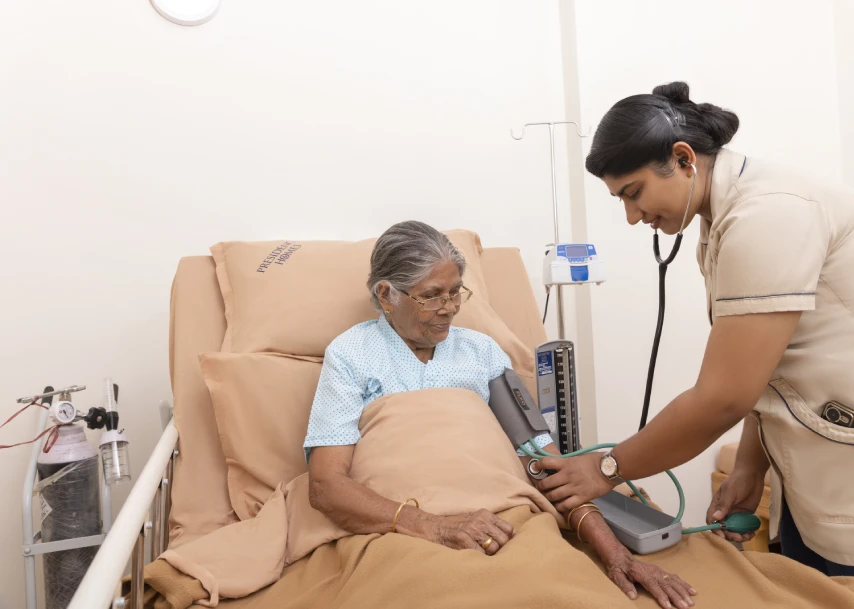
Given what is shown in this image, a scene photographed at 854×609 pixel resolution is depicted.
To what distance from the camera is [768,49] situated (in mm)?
2514

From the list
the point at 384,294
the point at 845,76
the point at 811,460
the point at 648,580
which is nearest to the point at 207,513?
the point at 384,294

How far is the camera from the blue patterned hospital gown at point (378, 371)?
4.47 feet

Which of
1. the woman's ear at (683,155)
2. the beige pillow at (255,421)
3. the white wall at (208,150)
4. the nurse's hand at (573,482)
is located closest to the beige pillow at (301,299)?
the beige pillow at (255,421)

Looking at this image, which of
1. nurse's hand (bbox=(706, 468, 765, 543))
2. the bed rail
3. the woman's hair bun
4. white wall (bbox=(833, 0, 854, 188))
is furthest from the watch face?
white wall (bbox=(833, 0, 854, 188))

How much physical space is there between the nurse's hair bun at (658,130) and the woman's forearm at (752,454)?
593mm

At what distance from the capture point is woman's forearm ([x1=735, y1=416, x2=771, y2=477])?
134 centimetres

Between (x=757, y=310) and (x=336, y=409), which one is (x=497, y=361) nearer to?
(x=336, y=409)

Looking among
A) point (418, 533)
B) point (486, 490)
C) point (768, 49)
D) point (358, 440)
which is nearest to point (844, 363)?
point (486, 490)

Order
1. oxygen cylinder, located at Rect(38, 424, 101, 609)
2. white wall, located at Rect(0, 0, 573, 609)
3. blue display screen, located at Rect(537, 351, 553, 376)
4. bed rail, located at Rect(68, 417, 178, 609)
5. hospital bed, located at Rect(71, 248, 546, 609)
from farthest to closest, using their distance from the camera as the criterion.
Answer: white wall, located at Rect(0, 0, 573, 609) < oxygen cylinder, located at Rect(38, 424, 101, 609) < blue display screen, located at Rect(537, 351, 553, 376) < hospital bed, located at Rect(71, 248, 546, 609) < bed rail, located at Rect(68, 417, 178, 609)

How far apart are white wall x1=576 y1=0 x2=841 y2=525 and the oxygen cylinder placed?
5.61 ft

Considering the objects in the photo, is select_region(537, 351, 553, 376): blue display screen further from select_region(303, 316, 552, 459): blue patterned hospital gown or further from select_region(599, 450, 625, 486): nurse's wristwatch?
select_region(599, 450, 625, 486): nurse's wristwatch

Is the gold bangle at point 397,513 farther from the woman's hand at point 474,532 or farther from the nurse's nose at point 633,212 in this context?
the nurse's nose at point 633,212

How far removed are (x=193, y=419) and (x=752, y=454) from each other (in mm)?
1284

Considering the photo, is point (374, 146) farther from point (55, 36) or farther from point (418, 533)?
point (418, 533)
